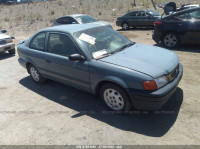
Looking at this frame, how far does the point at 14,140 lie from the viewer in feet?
10.7

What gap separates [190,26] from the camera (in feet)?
22.6

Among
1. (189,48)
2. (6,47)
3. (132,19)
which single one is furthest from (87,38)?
(132,19)

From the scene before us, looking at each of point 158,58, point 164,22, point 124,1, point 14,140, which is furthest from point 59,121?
point 124,1

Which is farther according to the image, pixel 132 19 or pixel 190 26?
pixel 132 19

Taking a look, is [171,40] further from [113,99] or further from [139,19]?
[139,19]

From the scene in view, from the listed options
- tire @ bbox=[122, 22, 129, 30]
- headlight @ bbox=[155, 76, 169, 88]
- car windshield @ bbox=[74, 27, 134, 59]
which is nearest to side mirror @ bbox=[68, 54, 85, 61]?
car windshield @ bbox=[74, 27, 134, 59]

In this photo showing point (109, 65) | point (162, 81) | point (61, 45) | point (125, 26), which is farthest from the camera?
point (125, 26)

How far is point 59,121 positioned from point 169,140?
202cm

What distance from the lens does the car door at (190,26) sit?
6797 millimetres

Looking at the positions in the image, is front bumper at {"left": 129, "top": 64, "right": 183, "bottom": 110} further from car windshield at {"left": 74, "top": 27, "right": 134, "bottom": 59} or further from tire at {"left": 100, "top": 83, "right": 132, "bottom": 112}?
car windshield at {"left": 74, "top": 27, "right": 134, "bottom": 59}

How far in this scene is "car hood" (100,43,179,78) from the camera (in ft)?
10.6

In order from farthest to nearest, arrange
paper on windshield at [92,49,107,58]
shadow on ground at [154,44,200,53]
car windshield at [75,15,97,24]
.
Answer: car windshield at [75,15,97,24]
shadow on ground at [154,44,200,53]
paper on windshield at [92,49,107,58]

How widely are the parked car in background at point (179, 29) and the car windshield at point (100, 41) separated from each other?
368cm

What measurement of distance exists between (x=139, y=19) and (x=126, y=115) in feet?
35.5
